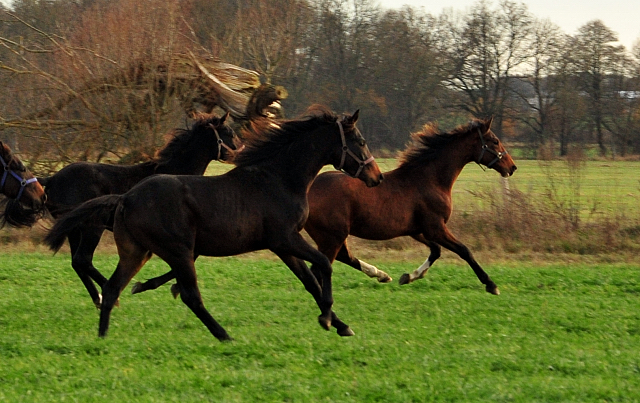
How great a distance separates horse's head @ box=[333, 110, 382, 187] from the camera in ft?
22.3

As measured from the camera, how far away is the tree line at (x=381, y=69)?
546 inches

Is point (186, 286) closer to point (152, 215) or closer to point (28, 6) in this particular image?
point (152, 215)

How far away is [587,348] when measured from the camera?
19.8 ft

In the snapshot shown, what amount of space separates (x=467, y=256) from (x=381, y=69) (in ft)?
70.4

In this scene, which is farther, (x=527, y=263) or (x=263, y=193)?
(x=527, y=263)

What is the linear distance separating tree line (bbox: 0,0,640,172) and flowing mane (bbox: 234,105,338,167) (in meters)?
7.26

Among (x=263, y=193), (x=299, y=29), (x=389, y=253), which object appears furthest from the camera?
(x=299, y=29)

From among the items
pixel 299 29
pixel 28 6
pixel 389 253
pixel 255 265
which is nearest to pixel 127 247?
pixel 255 265

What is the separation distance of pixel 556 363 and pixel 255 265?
6266 mm

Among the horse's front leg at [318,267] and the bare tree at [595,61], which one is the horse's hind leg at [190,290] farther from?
the bare tree at [595,61]

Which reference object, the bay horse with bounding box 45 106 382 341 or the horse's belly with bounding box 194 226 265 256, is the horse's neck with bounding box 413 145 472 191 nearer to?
the bay horse with bounding box 45 106 382 341

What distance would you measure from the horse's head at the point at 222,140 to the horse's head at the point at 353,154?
6.18ft

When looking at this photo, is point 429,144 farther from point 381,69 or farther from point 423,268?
point 381,69

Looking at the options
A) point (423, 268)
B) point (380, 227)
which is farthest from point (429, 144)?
point (423, 268)
